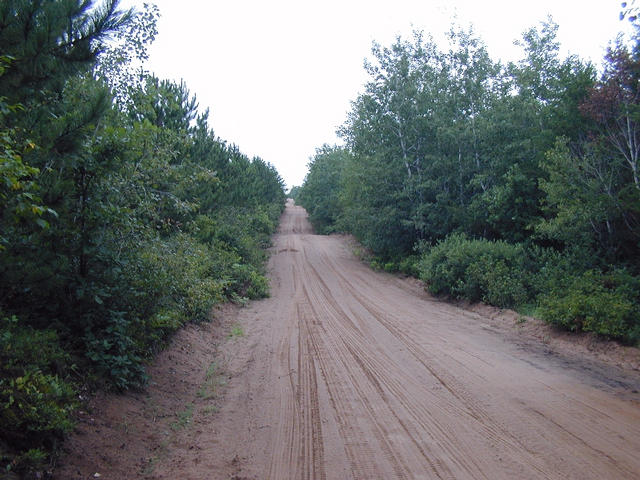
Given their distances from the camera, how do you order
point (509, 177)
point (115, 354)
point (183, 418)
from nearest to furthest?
point (183, 418) → point (115, 354) → point (509, 177)

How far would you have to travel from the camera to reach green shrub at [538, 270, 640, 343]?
356 inches

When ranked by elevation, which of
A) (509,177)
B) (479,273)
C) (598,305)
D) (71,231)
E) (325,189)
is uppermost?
(325,189)

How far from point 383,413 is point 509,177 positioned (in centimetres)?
1371

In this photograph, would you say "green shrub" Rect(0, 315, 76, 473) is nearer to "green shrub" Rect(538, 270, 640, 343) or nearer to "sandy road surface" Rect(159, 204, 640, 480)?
"sandy road surface" Rect(159, 204, 640, 480)

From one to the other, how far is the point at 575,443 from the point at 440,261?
41.3 feet

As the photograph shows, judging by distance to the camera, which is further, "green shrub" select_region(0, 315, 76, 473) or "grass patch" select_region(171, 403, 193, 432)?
"grass patch" select_region(171, 403, 193, 432)

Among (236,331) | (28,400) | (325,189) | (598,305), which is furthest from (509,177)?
(325,189)

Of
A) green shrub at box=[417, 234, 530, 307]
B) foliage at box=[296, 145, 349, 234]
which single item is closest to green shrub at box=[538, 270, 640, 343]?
green shrub at box=[417, 234, 530, 307]

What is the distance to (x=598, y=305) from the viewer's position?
9492 mm

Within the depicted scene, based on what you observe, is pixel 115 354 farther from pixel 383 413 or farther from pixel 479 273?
pixel 479 273

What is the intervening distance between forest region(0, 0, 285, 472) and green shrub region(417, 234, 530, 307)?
367 inches

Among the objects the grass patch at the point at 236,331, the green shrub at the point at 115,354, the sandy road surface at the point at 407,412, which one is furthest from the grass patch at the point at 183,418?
the grass patch at the point at 236,331

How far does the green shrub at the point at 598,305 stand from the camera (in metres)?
9.04

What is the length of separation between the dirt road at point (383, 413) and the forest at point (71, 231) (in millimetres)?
678
